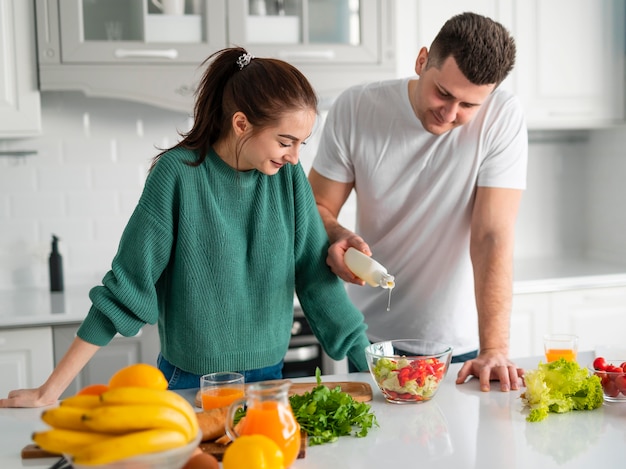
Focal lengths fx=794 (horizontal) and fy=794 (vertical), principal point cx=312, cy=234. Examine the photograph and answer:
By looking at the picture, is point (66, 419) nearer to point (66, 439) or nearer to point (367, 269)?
point (66, 439)

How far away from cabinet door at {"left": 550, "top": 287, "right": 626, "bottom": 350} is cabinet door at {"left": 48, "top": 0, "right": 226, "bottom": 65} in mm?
1724

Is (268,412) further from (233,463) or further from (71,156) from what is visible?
(71,156)

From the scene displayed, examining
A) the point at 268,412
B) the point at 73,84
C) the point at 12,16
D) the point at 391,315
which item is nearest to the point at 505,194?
the point at 391,315

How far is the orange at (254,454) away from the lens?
1.08 meters

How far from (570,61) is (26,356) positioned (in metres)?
2.48

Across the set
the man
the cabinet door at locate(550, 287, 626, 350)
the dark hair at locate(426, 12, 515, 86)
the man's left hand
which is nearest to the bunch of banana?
the man's left hand

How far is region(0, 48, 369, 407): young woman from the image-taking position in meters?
1.56

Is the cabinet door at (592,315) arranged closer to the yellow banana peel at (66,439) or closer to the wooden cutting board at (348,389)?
the wooden cutting board at (348,389)

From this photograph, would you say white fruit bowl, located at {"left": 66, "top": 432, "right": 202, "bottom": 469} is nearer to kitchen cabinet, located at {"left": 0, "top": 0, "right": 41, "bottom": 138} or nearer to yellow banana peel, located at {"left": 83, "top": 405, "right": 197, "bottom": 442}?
yellow banana peel, located at {"left": 83, "top": 405, "right": 197, "bottom": 442}

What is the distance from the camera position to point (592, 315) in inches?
130

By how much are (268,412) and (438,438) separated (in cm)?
36

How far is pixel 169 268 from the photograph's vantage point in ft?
5.45

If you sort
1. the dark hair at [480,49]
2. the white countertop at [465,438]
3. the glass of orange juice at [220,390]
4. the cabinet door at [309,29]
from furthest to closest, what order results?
the cabinet door at [309,29]
the dark hair at [480,49]
the glass of orange juice at [220,390]
the white countertop at [465,438]

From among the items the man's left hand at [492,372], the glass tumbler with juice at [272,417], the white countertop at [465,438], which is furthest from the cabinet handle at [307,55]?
the glass tumbler with juice at [272,417]
